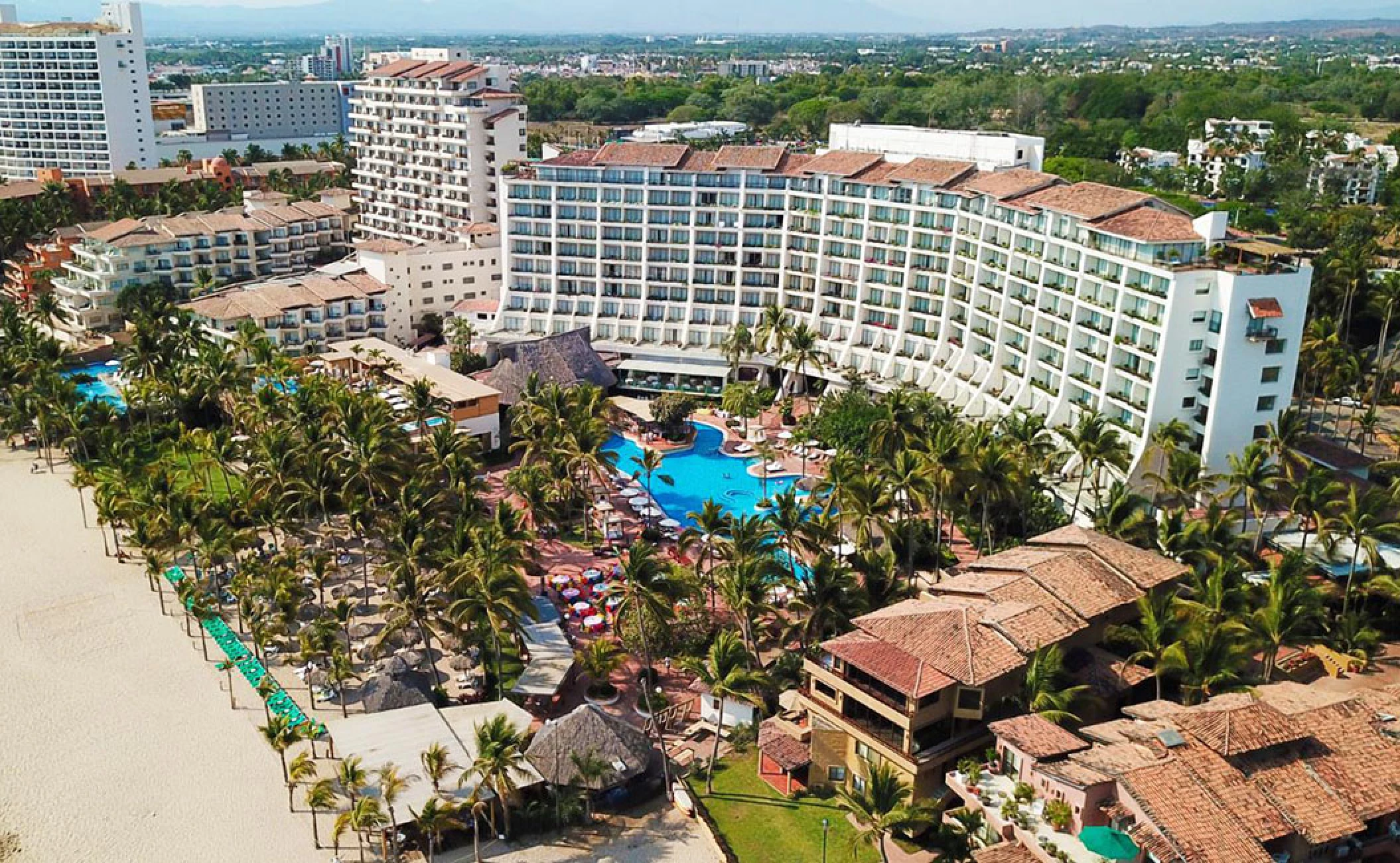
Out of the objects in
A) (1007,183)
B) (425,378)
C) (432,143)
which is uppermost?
(1007,183)

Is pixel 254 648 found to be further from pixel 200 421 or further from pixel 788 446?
pixel 788 446

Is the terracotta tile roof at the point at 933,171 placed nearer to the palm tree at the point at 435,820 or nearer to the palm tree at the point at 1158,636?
the palm tree at the point at 1158,636

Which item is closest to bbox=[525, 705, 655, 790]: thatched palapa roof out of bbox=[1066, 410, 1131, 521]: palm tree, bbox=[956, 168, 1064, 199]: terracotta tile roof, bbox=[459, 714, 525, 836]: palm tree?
bbox=[459, 714, 525, 836]: palm tree

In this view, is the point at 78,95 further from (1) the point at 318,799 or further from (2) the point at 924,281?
(1) the point at 318,799

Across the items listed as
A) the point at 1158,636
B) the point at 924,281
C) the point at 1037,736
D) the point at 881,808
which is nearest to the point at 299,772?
→ the point at 881,808

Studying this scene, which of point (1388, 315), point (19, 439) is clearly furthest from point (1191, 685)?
point (19, 439)
